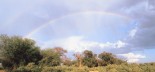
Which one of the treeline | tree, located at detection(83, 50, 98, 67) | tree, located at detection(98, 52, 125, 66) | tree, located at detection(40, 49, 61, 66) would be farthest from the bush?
tree, located at detection(98, 52, 125, 66)

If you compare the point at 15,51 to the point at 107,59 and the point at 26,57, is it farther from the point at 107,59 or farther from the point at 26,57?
the point at 107,59

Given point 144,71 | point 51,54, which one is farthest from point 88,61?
point 144,71

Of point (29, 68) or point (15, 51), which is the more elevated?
point (15, 51)

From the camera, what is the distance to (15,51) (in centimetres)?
7181

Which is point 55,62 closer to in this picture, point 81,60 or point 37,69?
point 37,69

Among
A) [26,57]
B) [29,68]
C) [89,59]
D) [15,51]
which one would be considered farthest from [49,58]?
[89,59]

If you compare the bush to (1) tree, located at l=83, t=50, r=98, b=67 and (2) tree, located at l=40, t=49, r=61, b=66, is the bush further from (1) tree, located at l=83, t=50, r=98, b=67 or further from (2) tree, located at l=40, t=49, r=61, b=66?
(1) tree, located at l=83, t=50, r=98, b=67

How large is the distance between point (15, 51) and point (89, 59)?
32301 mm

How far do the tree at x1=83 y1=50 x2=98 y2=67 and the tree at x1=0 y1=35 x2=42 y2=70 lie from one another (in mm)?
24420

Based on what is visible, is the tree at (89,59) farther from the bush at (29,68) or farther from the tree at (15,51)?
the bush at (29,68)

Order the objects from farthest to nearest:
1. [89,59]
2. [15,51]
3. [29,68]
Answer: [89,59] < [15,51] < [29,68]

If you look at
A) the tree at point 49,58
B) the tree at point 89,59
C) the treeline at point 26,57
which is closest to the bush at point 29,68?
the treeline at point 26,57

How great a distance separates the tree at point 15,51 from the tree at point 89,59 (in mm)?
24420

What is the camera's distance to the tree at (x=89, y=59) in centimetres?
9615
